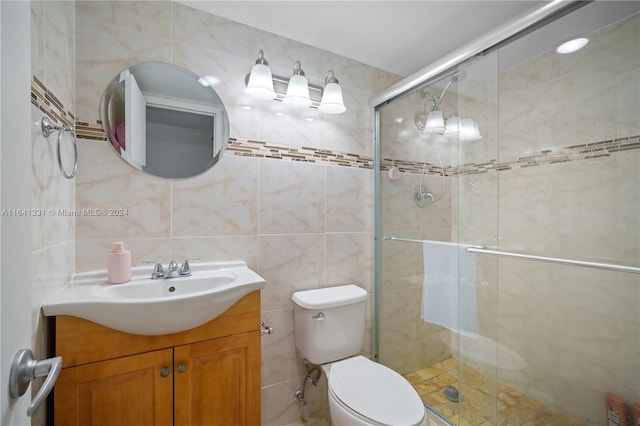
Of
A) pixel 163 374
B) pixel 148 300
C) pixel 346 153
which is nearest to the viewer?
pixel 148 300

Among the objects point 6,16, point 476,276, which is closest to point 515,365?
point 476,276

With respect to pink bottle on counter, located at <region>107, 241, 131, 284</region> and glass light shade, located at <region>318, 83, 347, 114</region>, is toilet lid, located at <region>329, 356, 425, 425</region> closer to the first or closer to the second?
pink bottle on counter, located at <region>107, 241, 131, 284</region>

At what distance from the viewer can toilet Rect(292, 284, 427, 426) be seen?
42.9 inches

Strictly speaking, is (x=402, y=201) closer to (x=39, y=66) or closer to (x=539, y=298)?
(x=539, y=298)

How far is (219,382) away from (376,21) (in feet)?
6.22

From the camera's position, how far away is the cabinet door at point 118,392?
0.92 meters

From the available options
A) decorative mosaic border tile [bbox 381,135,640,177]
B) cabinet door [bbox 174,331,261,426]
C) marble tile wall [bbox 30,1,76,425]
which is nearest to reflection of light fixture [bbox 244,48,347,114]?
decorative mosaic border tile [bbox 381,135,640,177]

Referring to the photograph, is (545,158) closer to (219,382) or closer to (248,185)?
(248,185)

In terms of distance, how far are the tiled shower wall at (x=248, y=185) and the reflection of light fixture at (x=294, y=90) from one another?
8 cm

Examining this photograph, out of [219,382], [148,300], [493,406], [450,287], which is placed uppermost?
[148,300]

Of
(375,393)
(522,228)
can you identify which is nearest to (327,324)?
(375,393)

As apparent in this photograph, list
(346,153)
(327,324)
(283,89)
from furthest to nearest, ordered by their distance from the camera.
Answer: (346,153) < (283,89) < (327,324)

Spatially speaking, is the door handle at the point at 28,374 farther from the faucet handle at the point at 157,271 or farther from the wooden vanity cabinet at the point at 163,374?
the faucet handle at the point at 157,271

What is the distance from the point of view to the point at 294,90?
1487mm
